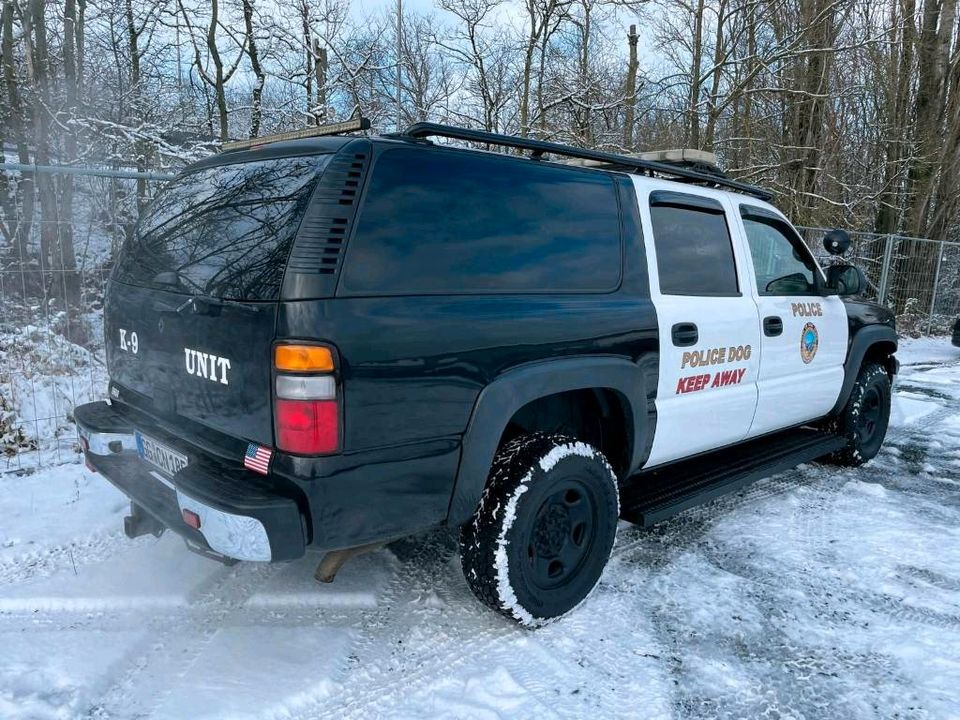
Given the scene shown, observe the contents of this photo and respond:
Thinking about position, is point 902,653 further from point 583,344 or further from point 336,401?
point 336,401

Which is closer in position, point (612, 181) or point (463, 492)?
point (463, 492)

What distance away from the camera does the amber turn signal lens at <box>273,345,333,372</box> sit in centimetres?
202

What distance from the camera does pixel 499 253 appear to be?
2.53 metres

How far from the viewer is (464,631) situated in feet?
8.89

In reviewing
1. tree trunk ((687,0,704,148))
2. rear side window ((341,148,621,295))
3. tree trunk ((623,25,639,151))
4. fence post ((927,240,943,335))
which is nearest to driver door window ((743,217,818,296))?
rear side window ((341,148,621,295))

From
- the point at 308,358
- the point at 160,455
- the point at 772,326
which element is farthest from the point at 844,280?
the point at 160,455

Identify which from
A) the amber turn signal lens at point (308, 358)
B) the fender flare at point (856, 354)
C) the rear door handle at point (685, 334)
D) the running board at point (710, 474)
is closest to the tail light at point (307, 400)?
the amber turn signal lens at point (308, 358)

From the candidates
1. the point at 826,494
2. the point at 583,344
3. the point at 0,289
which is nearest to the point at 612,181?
the point at 583,344

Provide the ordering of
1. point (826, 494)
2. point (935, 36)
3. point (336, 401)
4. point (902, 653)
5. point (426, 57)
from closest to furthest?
point (336, 401)
point (902, 653)
point (826, 494)
point (935, 36)
point (426, 57)

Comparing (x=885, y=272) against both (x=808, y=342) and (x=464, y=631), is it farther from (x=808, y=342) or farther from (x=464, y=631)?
(x=464, y=631)

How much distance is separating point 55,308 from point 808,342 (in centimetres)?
514

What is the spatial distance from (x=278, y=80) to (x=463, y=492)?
15.8m

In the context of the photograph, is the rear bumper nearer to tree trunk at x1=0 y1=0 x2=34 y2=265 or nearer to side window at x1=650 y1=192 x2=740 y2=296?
side window at x1=650 y1=192 x2=740 y2=296

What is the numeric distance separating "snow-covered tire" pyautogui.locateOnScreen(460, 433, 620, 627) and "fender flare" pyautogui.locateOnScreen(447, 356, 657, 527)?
0.53 feet
